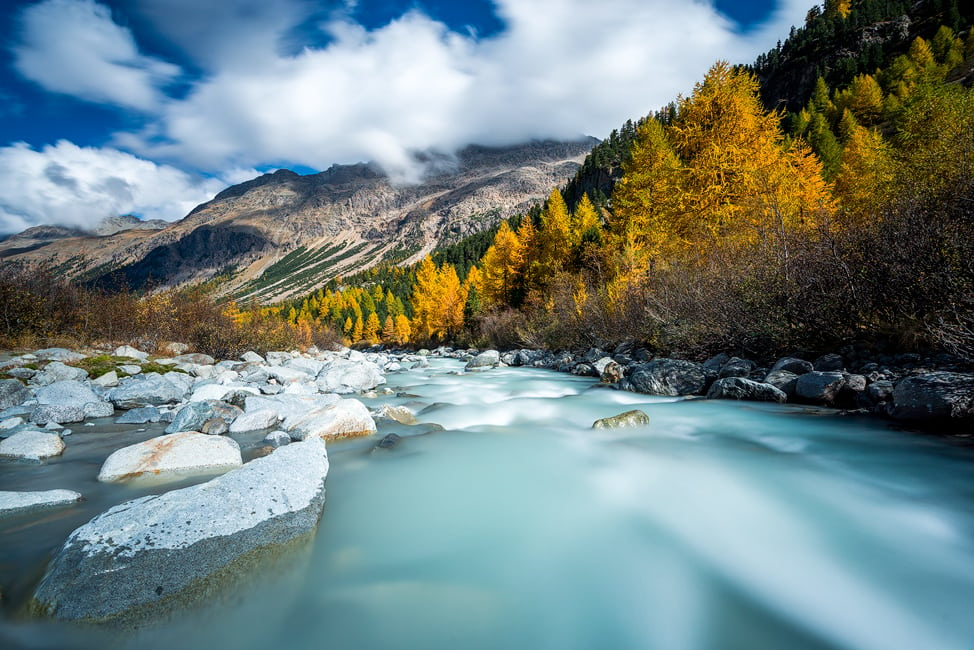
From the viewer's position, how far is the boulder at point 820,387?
16.6ft

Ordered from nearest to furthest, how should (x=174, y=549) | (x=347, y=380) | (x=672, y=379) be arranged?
(x=174, y=549) < (x=672, y=379) < (x=347, y=380)

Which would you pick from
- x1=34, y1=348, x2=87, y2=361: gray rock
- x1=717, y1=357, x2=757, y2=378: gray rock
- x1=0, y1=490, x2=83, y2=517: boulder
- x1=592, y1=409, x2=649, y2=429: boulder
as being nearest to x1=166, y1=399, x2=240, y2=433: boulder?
x1=0, y1=490, x2=83, y2=517: boulder

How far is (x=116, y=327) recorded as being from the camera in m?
15.1

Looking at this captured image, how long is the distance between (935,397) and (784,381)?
1.86 metres

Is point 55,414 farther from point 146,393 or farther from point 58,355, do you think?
point 58,355

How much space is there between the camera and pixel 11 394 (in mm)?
7289

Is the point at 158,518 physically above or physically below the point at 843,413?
above

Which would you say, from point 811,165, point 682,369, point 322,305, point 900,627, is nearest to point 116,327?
point 682,369

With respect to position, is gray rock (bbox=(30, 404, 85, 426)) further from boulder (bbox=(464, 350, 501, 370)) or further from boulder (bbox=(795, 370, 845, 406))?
boulder (bbox=(464, 350, 501, 370))

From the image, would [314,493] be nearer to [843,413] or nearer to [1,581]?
[1,581]

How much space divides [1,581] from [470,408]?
5591 millimetres

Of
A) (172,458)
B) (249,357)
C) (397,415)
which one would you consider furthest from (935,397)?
(249,357)

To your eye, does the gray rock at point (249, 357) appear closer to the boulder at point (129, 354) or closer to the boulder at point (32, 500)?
the boulder at point (129, 354)

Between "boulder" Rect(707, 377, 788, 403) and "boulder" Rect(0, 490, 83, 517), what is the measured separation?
7715 mm
